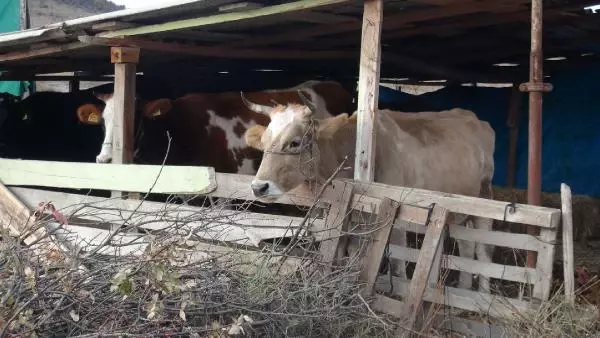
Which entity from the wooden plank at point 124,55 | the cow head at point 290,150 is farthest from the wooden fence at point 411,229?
the wooden plank at point 124,55

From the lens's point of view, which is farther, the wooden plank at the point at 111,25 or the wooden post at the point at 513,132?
the wooden post at the point at 513,132

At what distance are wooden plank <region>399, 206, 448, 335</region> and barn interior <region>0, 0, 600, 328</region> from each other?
6.01ft

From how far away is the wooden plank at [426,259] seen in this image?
514 cm

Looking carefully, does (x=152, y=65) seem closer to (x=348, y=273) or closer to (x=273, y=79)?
(x=273, y=79)

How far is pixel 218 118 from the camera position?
380 inches

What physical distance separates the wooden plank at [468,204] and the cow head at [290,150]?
78 centimetres

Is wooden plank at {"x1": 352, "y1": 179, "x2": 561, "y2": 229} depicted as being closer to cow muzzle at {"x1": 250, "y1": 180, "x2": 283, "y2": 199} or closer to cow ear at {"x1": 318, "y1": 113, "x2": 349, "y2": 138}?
cow muzzle at {"x1": 250, "y1": 180, "x2": 283, "y2": 199}

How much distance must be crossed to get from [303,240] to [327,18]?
7.36 ft

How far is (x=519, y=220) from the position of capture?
4895 millimetres

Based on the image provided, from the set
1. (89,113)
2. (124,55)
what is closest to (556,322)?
(124,55)

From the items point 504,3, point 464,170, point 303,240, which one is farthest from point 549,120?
point 303,240

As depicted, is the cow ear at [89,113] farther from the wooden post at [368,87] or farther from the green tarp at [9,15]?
the green tarp at [9,15]

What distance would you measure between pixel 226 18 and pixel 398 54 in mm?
3555

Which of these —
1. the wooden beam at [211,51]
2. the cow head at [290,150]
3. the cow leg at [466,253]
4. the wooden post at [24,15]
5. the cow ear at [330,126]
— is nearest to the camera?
the cow head at [290,150]
